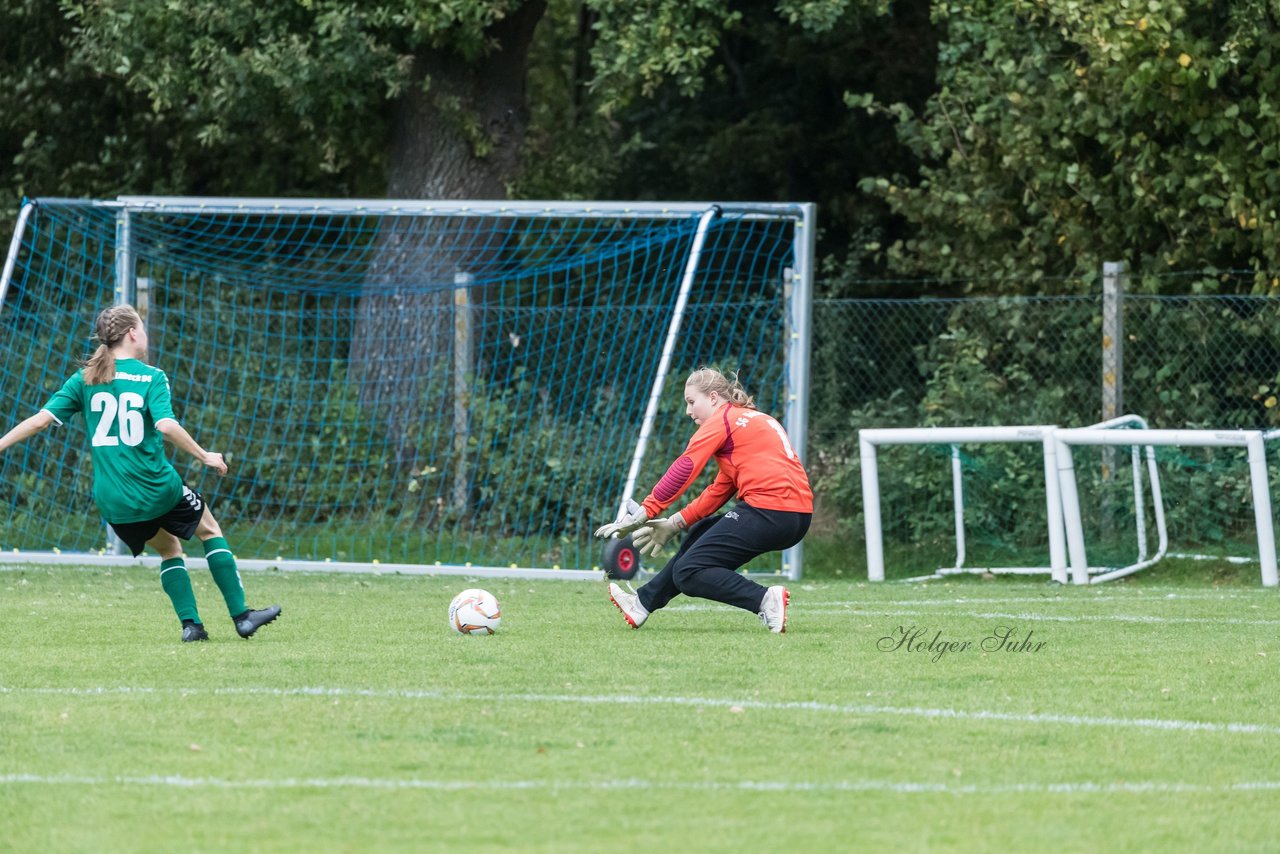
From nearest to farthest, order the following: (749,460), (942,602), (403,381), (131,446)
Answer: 1. (131,446)
2. (749,460)
3. (942,602)
4. (403,381)

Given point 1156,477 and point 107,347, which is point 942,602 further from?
point 107,347

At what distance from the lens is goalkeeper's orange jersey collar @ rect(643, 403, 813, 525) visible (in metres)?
8.78

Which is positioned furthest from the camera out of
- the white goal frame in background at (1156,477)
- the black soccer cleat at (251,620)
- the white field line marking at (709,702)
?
the white goal frame in background at (1156,477)

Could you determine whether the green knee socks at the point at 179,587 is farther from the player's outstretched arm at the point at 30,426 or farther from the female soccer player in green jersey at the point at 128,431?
the player's outstretched arm at the point at 30,426

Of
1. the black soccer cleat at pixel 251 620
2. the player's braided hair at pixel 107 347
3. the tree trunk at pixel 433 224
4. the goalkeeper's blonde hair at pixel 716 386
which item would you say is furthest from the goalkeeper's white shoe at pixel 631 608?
the tree trunk at pixel 433 224

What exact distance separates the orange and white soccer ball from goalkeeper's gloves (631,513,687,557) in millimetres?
753

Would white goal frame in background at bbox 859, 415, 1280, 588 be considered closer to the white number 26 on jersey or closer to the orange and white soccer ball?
the orange and white soccer ball

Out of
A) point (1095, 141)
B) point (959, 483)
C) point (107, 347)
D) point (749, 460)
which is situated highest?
point (1095, 141)

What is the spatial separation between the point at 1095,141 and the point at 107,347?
9.35 m

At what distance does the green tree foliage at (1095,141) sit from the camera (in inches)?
526

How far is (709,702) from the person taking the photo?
20.9 ft

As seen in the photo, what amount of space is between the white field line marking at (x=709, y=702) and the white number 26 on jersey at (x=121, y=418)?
148cm

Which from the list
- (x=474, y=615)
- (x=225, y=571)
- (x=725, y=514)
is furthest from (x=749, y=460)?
(x=225, y=571)

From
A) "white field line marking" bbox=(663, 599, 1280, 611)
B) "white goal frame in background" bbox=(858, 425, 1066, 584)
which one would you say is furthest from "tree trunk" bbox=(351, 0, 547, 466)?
"white field line marking" bbox=(663, 599, 1280, 611)
